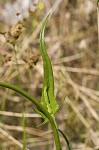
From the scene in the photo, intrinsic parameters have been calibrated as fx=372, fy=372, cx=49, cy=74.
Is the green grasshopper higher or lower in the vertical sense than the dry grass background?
lower

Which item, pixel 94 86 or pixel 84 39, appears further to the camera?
pixel 84 39

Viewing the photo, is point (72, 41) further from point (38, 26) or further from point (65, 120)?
point (65, 120)

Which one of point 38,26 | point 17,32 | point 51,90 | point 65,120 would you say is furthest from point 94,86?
point 51,90

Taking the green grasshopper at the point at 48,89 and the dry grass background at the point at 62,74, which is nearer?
the green grasshopper at the point at 48,89

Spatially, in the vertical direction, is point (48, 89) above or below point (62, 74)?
below

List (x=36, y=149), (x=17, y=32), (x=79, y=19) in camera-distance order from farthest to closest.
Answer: (x=79, y=19) → (x=36, y=149) → (x=17, y=32)

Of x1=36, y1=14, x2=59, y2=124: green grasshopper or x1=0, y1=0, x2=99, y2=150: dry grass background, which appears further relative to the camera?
x1=0, y1=0, x2=99, y2=150: dry grass background

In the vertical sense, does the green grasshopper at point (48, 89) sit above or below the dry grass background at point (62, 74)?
below

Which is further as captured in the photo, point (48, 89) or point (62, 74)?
point (62, 74)
